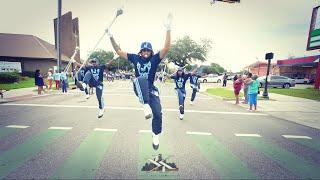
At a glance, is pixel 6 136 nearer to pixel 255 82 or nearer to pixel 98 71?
pixel 98 71

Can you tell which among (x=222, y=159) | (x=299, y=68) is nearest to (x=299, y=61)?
(x=299, y=68)

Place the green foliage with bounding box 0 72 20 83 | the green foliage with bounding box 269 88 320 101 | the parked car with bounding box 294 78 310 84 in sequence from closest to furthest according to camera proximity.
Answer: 1. the green foliage with bounding box 269 88 320 101
2. the green foliage with bounding box 0 72 20 83
3. the parked car with bounding box 294 78 310 84

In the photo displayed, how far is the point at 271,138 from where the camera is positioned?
21.9 feet

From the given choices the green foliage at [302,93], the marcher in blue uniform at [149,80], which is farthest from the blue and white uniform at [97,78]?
the green foliage at [302,93]

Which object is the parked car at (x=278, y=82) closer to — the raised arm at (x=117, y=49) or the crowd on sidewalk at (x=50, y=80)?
the crowd on sidewalk at (x=50, y=80)

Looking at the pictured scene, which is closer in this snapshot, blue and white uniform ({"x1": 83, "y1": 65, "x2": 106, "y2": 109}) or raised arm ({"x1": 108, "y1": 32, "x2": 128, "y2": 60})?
raised arm ({"x1": 108, "y1": 32, "x2": 128, "y2": 60})

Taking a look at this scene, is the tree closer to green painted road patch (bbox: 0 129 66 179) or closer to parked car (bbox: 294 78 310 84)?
parked car (bbox: 294 78 310 84)

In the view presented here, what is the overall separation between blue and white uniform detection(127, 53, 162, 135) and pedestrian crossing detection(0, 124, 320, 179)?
2.29 ft

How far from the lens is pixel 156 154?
196 inches

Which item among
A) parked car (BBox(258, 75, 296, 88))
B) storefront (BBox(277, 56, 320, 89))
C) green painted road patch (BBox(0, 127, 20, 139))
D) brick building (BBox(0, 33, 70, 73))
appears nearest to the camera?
green painted road patch (BBox(0, 127, 20, 139))

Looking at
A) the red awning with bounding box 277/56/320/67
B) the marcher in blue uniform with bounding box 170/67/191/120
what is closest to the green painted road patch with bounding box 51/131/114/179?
the marcher in blue uniform with bounding box 170/67/191/120

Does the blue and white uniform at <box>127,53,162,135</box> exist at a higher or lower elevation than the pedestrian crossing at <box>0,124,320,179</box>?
higher

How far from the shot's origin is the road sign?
72.9ft

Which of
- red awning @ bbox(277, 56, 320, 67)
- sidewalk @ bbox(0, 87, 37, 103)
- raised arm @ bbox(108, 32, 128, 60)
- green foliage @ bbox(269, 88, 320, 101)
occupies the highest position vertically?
red awning @ bbox(277, 56, 320, 67)
